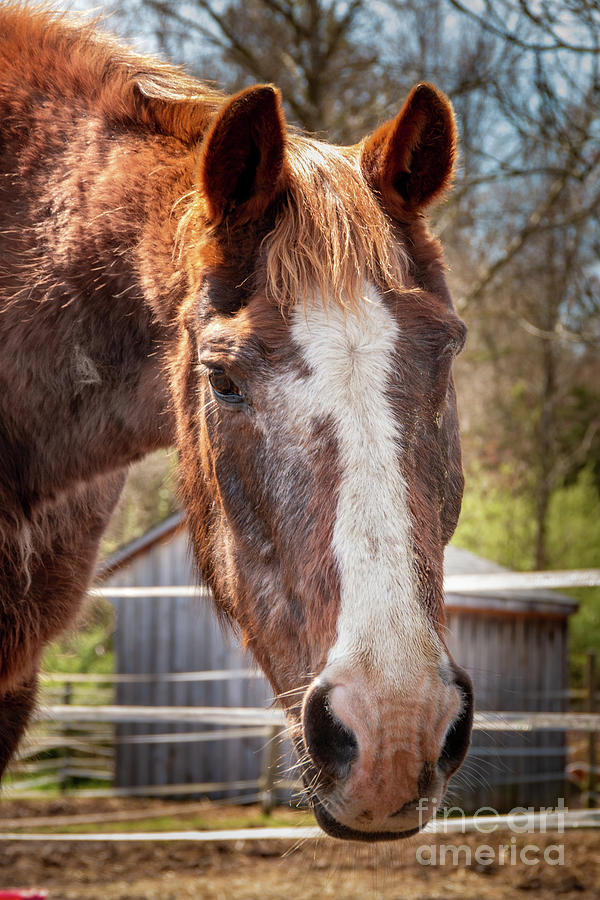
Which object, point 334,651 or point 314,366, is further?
point 314,366

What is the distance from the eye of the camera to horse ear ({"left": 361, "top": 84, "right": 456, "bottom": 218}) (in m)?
2.01

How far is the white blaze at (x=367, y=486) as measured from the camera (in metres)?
1.49

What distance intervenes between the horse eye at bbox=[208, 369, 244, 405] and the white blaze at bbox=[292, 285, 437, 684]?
199 mm

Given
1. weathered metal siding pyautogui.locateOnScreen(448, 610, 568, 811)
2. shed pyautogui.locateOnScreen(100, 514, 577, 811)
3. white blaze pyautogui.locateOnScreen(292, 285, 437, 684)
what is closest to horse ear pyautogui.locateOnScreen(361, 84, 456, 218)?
white blaze pyautogui.locateOnScreen(292, 285, 437, 684)

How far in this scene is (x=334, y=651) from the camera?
1520 millimetres

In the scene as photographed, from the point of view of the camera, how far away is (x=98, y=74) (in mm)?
2514

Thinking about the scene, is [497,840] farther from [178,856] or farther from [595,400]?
[595,400]

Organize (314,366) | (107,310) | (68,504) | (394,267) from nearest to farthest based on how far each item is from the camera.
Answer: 1. (314,366)
2. (394,267)
3. (107,310)
4. (68,504)

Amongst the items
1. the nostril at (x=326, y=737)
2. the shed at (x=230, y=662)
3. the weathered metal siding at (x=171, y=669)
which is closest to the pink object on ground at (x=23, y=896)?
the nostril at (x=326, y=737)

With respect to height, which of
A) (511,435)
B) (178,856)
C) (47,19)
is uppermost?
(47,19)

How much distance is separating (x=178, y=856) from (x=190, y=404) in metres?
7.04

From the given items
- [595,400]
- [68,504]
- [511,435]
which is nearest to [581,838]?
[68,504]

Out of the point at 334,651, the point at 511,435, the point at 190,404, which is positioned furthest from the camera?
the point at 511,435

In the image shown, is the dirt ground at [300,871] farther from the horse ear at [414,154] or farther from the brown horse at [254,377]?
the horse ear at [414,154]
